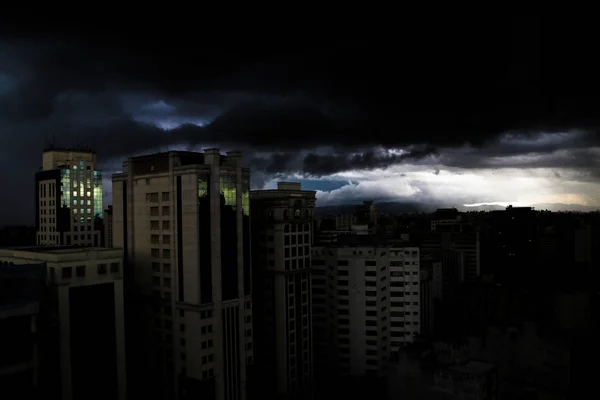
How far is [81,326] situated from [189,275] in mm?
12847

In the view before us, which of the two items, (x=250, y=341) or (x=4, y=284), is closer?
(x=4, y=284)

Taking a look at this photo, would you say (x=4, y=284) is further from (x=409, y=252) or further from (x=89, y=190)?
(x=89, y=190)

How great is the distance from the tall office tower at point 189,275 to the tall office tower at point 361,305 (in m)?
25.7

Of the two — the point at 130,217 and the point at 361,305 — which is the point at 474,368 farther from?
the point at 130,217

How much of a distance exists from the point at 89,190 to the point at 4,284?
Result: 2972 inches

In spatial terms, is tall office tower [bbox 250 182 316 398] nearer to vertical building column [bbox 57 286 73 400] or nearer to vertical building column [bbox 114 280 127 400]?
vertical building column [bbox 114 280 127 400]

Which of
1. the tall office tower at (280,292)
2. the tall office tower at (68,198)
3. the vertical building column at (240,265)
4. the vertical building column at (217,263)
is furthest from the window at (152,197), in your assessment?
the tall office tower at (68,198)

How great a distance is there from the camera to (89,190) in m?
122

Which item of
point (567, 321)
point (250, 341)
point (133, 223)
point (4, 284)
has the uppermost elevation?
point (133, 223)

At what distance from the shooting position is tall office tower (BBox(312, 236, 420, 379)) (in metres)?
86.7

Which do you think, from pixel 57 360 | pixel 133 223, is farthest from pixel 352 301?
pixel 57 360

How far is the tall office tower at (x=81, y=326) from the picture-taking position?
2029 inches

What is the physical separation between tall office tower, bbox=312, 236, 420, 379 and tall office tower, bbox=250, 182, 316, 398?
10.8 metres

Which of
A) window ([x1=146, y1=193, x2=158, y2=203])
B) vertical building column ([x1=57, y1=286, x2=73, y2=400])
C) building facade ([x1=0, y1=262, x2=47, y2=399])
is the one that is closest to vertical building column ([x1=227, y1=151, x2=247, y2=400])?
window ([x1=146, y1=193, x2=158, y2=203])
